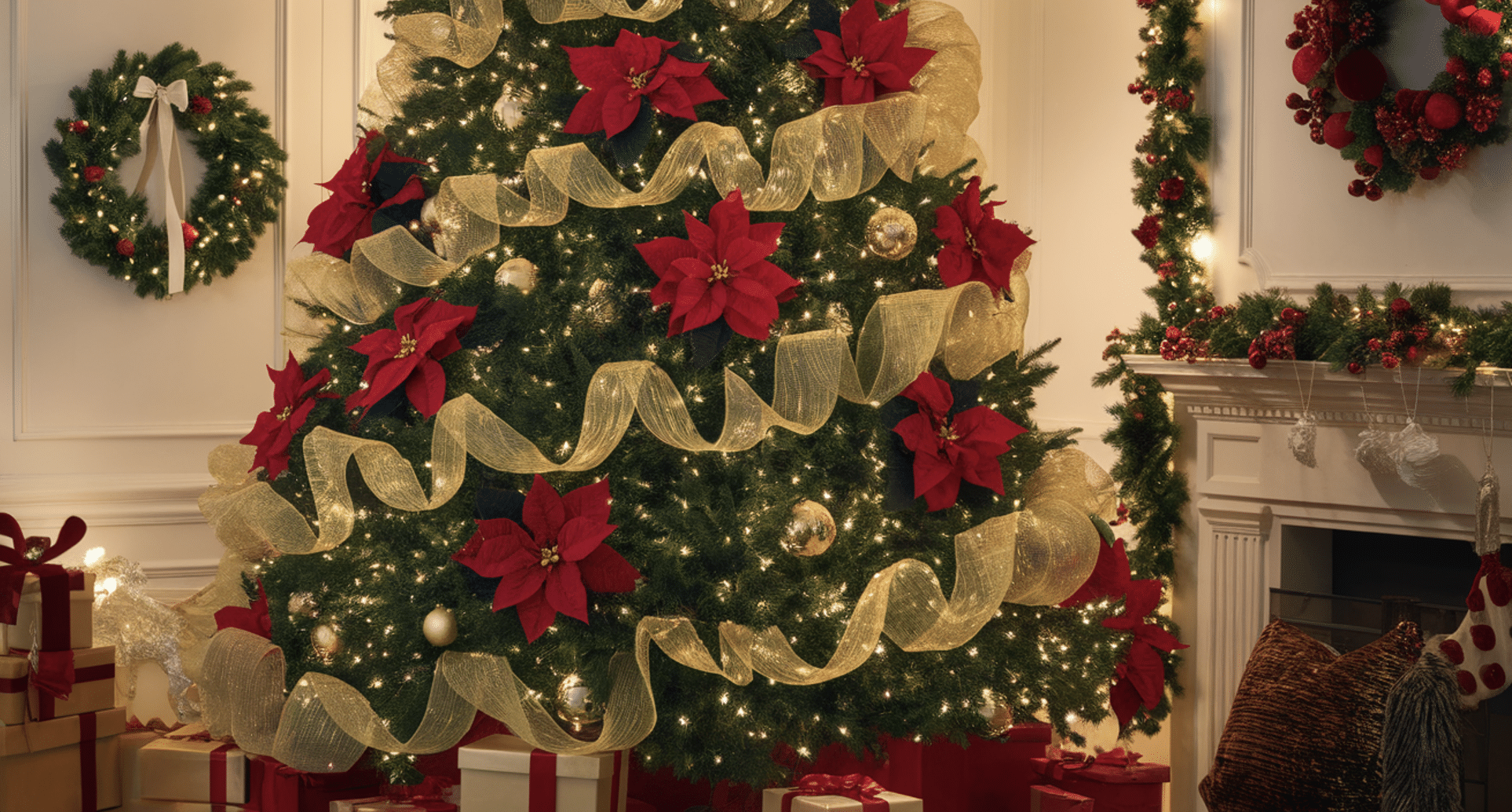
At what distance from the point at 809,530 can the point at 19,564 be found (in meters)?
1.76

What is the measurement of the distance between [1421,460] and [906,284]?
1346 millimetres

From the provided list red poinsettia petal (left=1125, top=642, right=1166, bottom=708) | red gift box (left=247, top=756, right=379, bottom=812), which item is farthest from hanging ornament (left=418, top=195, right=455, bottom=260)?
red poinsettia petal (left=1125, top=642, right=1166, bottom=708)

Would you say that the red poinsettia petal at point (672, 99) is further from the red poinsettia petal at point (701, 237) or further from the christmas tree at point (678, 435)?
the red poinsettia petal at point (701, 237)

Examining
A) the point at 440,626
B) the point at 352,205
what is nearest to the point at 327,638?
the point at 440,626

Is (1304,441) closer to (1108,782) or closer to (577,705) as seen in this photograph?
(1108,782)

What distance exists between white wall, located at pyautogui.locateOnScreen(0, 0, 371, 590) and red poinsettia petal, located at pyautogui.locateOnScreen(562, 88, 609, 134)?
1781 millimetres

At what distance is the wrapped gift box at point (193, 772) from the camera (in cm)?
222

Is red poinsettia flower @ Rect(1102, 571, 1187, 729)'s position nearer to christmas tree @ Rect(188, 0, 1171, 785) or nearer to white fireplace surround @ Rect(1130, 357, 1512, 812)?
christmas tree @ Rect(188, 0, 1171, 785)

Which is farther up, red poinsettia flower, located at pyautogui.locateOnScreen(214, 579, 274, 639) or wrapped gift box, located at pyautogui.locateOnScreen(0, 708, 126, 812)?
red poinsettia flower, located at pyautogui.locateOnScreen(214, 579, 274, 639)

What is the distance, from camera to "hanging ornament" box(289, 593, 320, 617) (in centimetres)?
186

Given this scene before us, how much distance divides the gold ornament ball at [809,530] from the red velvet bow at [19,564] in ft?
5.36

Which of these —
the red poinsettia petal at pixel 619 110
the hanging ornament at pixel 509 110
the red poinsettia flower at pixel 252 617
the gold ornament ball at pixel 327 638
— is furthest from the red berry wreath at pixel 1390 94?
the red poinsettia flower at pixel 252 617

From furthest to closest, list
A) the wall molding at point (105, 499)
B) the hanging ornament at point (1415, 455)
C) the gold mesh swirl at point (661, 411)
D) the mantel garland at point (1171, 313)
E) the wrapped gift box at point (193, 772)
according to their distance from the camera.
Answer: the wall molding at point (105, 499) → the mantel garland at point (1171, 313) → the hanging ornament at point (1415, 455) → the wrapped gift box at point (193, 772) → the gold mesh swirl at point (661, 411)

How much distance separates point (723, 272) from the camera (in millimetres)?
1677
